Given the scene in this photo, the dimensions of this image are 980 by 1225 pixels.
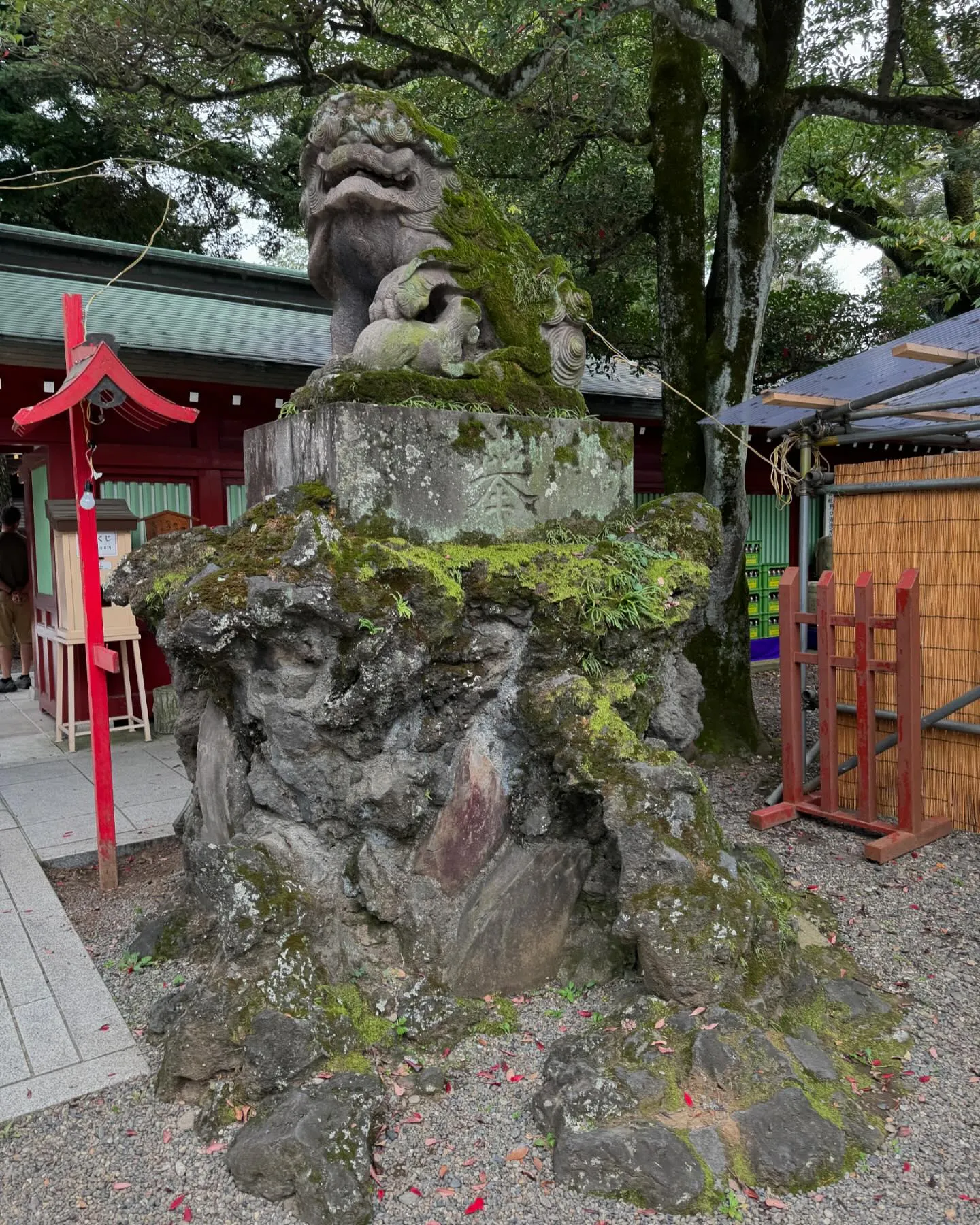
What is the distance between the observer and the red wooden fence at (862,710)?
484cm

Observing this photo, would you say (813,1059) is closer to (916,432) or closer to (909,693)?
(909,693)

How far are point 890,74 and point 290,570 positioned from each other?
7.00 meters

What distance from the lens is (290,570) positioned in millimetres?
3006

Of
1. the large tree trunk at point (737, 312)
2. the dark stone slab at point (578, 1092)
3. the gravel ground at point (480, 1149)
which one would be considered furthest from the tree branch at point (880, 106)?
the dark stone slab at point (578, 1092)

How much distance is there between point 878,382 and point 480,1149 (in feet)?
17.5

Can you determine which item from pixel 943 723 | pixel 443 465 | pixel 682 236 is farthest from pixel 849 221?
pixel 443 465

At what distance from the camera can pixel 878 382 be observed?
583 cm

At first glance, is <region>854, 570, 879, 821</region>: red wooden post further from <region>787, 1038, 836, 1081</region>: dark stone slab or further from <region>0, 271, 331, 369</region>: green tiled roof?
<region>0, 271, 331, 369</region>: green tiled roof

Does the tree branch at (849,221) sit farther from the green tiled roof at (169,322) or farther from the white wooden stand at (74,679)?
the white wooden stand at (74,679)

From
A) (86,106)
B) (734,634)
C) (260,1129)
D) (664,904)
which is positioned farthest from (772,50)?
(86,106)

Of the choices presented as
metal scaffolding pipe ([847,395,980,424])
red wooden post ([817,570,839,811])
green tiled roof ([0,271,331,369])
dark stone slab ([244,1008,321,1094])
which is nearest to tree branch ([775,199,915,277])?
metal scaffolding pipe ([847,395,980,424])

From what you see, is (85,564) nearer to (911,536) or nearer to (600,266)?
(911,536)

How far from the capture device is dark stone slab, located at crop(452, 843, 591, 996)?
10.5 feet

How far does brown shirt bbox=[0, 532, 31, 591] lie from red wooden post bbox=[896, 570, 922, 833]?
9399 millimetres
